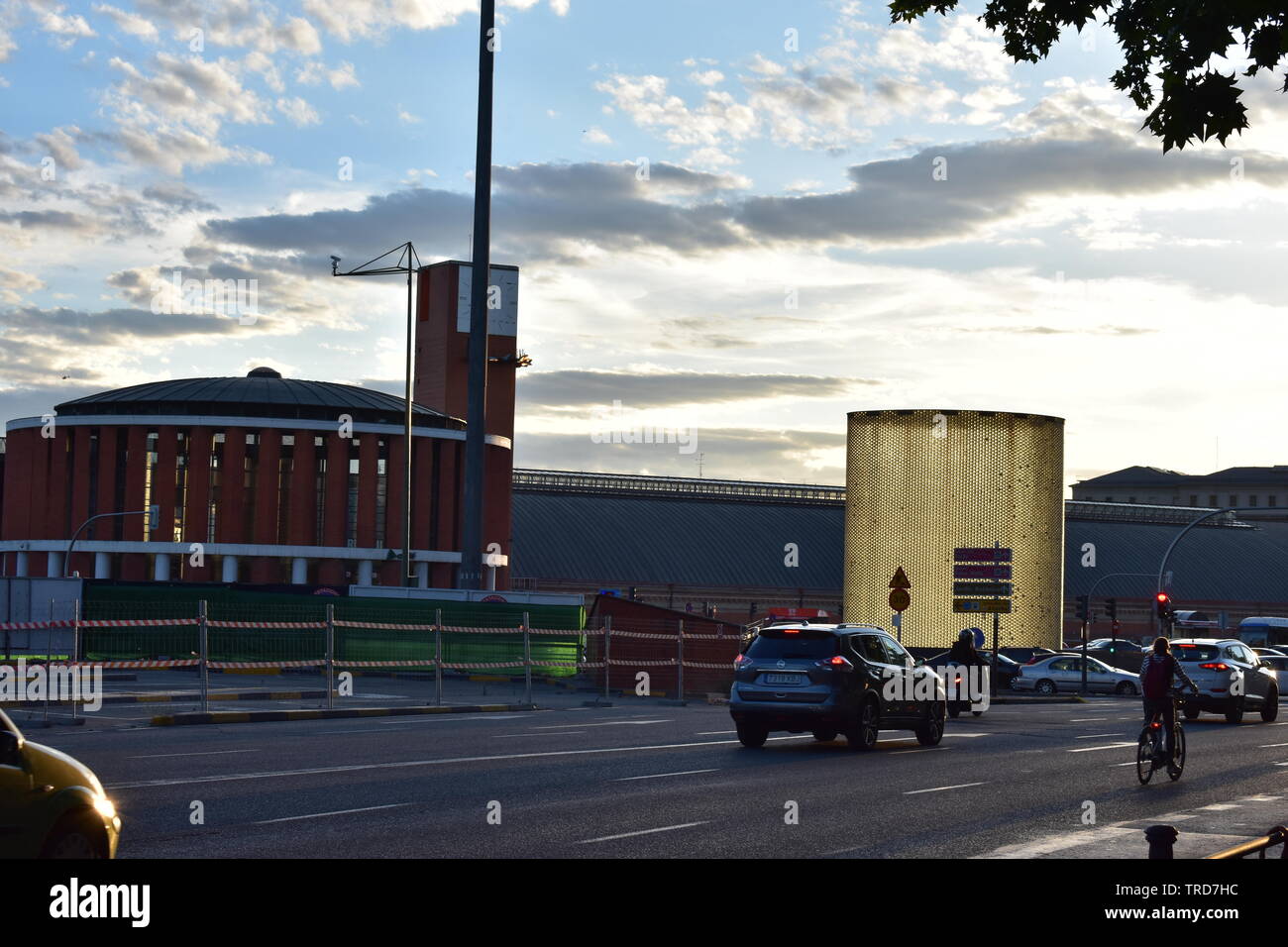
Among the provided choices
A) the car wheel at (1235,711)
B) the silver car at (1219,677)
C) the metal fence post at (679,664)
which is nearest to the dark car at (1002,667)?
the metal fence post at (679,664)

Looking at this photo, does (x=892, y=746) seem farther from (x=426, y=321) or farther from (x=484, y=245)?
(x=426, y=321)

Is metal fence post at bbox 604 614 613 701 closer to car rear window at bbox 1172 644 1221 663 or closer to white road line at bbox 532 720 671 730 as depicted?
white road line at bbox 532 720 671 730

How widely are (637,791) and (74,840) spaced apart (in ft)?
28.6

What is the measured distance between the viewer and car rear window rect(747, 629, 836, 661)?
22.0m

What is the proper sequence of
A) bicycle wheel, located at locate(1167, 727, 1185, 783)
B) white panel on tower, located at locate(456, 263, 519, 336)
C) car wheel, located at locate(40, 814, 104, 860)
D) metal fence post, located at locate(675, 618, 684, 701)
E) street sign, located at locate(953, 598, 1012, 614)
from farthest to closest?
white panel on tower, located at locate(456, 263, 519, 336), street sign, located at locate(953, 598, 1012, 614), metal fence post, located at locate(675, 618, 684, 701), bicycle wheel, located at locate(1167, 727, 1185, 783), car wheel, located at locate(40, 814, 104, 860)

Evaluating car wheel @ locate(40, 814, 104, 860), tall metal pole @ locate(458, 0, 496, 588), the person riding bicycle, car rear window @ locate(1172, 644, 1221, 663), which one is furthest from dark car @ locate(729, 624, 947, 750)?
tall metal pole @ locate(458, 0, 496, 588)

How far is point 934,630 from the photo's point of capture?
6969cm

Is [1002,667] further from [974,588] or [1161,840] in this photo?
[1161,840]

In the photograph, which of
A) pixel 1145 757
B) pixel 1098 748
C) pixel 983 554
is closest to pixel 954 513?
pixel 983 554

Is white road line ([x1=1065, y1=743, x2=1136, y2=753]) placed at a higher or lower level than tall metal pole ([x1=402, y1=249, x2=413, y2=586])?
lower

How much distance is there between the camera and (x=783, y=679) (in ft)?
72.2

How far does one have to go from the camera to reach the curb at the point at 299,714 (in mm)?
24812

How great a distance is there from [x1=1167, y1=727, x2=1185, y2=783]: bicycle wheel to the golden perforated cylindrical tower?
50575 millimetres
